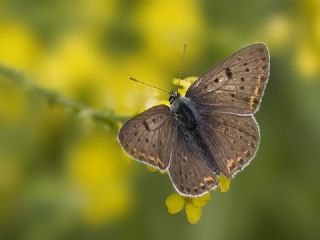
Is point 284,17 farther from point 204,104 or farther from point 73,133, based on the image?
point 204,104

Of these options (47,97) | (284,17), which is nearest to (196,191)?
(47,97)

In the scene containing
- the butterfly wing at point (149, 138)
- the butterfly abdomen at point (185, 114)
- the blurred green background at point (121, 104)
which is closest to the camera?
the butterfly wing at point (149, 138)

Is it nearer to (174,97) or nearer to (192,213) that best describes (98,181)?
(174,97)

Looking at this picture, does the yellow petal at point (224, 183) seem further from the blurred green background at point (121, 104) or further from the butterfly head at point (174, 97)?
the blurred green background at point (121, 104)

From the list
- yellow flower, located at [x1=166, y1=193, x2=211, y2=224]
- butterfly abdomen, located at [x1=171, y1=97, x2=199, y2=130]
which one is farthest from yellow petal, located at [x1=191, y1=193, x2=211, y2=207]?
butterfly abdomen, located at [x1=171, y1=97, x2=199, y2=130]

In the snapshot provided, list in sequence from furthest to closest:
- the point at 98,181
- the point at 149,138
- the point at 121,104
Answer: the point at 98,181 < the point at 121,104 < the point at 149,138

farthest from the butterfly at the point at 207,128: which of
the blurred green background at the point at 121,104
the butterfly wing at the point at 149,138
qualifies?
the blurred green background at the point at 121,104

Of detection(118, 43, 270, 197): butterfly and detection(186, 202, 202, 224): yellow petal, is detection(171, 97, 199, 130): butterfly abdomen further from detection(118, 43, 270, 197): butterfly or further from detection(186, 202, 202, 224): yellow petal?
detection(186, 202, 202, 224): yellow petal

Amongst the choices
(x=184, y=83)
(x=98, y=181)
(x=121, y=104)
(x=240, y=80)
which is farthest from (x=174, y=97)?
(x=98, y=181)
